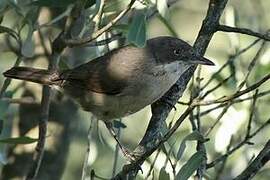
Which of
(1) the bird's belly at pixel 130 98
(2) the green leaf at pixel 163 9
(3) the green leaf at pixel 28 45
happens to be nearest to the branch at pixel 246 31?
(2) the green leaf at pixel 163 9

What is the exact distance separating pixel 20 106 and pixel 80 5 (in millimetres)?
1536

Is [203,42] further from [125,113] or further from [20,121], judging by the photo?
[20,121]

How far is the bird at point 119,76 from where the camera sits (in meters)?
3.60

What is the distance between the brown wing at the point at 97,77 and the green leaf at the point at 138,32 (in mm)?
1004

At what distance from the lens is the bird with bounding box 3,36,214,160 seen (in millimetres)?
3600

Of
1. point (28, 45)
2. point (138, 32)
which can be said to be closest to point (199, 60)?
point (138, 32)

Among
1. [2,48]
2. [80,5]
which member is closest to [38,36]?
[2,48]

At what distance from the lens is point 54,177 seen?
13.8ft

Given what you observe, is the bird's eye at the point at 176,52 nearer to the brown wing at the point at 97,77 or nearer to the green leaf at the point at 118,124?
the brown wing at the point at 97,77

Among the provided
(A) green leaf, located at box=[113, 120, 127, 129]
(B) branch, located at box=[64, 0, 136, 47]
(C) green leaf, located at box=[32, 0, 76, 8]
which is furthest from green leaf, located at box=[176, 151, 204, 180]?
(C) green leaf, located at box=[32, 0, 76, 8]

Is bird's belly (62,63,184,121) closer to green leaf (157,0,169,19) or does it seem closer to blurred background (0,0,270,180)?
blurred background (0,0,270,180)

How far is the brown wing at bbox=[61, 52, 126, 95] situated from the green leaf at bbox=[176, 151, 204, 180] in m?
0.97

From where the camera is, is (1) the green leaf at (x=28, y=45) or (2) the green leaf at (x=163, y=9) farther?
(1) the green leaf at (x=28, y=45)

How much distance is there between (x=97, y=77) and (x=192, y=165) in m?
1.14
